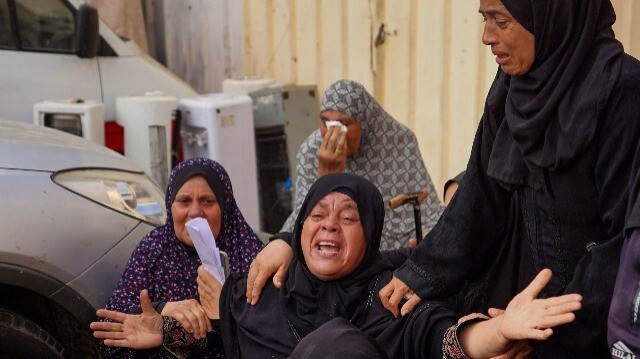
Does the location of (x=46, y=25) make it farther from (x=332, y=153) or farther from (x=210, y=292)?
(x=210, y=292)

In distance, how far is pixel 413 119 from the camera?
6.30 metres

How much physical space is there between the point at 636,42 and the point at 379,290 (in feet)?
9.25

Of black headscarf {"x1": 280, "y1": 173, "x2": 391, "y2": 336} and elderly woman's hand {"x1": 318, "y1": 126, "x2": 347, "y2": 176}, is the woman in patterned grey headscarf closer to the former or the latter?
elderly woman's hand {"x1": 318, "y1": 126, "x2": 347, "y2": 176}

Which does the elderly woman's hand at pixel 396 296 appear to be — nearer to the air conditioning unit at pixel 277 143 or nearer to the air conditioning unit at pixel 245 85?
the air conditioning unit at pixel 277 143

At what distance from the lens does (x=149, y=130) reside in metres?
5.76

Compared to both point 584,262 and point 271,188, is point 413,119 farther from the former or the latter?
point 584,262

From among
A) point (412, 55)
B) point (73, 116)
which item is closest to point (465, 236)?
point (73, 116)

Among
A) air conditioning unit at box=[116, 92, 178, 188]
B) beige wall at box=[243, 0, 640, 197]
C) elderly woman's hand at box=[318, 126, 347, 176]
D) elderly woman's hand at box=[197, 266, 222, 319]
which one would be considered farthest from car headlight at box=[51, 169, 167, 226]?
beige wall at box=[243, 0, 640, 197]

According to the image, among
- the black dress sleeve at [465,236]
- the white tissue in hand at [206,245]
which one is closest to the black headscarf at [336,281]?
the black dress sleeve at [465,236]

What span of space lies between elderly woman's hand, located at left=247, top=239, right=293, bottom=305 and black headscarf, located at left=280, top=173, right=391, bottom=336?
4 centimetres

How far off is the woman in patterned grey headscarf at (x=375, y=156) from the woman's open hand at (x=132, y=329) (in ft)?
4.73

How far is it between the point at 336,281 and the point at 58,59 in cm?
356

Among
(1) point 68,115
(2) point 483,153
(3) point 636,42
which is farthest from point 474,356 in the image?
(1) point 68,115

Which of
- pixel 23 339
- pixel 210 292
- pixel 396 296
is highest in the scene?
pixel 396 296
